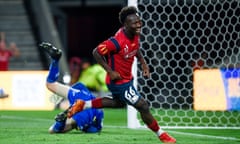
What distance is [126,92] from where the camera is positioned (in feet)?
32.3

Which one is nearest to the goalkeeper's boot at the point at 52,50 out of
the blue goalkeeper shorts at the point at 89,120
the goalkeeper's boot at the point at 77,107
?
the blue goalkeeper shorts at the point at 89,120

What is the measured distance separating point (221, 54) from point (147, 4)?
1.62m

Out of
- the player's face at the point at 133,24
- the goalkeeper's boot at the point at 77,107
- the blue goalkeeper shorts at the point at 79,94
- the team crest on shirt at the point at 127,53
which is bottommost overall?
the goalkeeper's boot at the point at 77,107

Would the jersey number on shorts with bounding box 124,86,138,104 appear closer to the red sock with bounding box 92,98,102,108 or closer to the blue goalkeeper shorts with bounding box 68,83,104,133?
the red sock with bounding box 92,98,102,108

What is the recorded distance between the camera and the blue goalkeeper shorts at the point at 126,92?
9789 millimetres

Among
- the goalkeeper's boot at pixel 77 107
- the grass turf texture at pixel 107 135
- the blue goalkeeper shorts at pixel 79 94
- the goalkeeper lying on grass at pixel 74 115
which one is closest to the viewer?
the grass turf texture at pixel 107 135

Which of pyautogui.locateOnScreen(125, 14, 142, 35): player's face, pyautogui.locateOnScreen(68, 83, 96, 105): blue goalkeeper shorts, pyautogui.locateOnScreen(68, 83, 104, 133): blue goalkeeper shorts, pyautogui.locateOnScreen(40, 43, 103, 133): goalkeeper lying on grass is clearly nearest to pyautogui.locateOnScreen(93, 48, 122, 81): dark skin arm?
pyautogui.locateOnScreen(125, 14, 142, 35): player's face

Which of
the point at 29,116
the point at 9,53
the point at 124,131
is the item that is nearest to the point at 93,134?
the point at 124,131

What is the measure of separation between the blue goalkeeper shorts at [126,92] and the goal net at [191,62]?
257 centimetres

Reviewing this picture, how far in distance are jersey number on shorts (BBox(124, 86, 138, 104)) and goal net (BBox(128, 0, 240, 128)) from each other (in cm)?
267

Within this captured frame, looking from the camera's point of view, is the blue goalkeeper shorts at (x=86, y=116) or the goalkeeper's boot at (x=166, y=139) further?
the blue goalkeeper shorts at (x=86, y=116)

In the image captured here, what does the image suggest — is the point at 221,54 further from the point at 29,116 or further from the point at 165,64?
the point at 29,116

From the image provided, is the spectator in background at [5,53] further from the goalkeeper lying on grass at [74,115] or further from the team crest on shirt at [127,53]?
the team crest on shirt at [127,53]

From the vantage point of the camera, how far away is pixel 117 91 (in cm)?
996
